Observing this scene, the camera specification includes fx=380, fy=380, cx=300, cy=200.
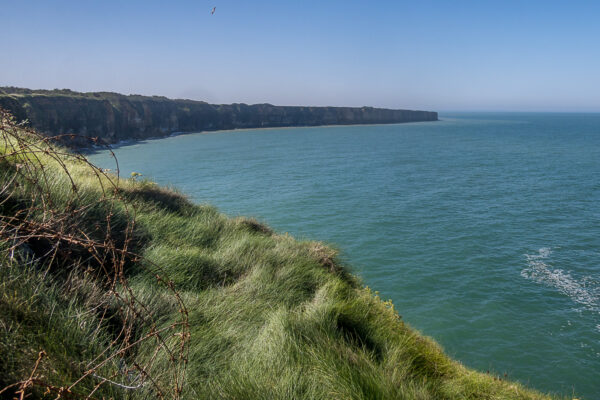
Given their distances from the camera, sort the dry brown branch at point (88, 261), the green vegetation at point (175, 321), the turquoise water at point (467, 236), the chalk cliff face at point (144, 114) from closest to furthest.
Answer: the dry brown branch at point (88, 261), the green vegetation at point (175, 321), the turquoise water at point (467, 236), the chalk cliff face at point (144, 114)

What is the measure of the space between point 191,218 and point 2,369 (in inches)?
241

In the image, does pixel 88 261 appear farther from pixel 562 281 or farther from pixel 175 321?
pixel 562 281

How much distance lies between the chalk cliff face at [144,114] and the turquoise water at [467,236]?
57.1 ft

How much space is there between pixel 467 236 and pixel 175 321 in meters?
16.4

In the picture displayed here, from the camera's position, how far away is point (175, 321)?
3.85 m

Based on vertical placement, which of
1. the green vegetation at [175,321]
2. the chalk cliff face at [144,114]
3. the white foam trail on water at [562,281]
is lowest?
the white foam trail on water at [562,281]

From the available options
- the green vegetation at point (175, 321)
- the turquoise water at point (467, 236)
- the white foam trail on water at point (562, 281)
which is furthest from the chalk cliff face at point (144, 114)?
the white foam trail on water at point (562, 281)

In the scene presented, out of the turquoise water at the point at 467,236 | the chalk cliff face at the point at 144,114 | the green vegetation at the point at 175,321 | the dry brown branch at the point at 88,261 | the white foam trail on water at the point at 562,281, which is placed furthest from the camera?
the chalk cliff face at the point at 144,114

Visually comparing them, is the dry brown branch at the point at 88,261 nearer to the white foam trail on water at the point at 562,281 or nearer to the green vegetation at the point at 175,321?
the green vegetation at the point at 175,321

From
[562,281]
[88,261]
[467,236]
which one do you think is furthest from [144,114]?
[88,261]

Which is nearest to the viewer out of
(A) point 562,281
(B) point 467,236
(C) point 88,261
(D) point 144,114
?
(C) point 88,261

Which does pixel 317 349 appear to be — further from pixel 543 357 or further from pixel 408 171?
pixel 408 171

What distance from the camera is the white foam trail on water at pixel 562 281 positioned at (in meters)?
11.7

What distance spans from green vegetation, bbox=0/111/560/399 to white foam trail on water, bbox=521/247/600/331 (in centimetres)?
787
